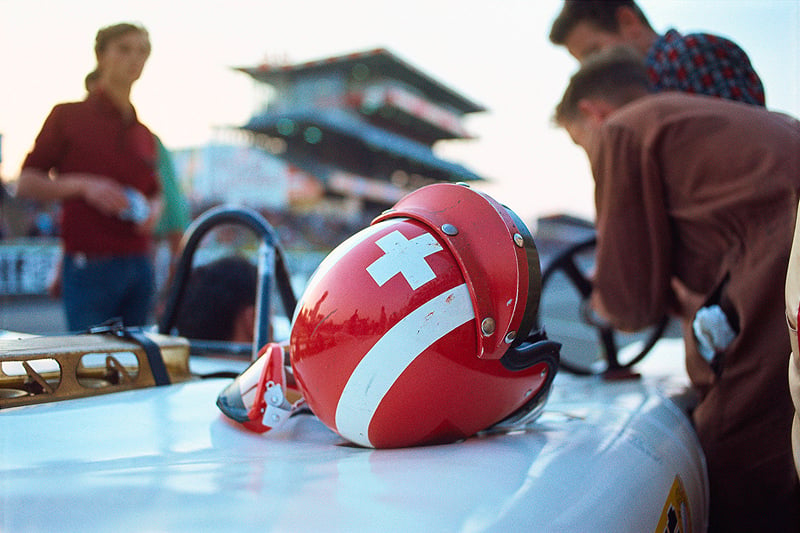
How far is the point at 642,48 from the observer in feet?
7.97

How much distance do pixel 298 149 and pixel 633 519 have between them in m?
30.2

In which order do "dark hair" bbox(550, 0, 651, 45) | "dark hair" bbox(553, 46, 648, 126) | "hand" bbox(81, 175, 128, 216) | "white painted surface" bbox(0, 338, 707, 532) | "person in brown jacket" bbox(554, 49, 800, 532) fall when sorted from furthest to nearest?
1. "dark hair" bbox(550, 0, 651, 45)
2. "hand" bbox(81, 175, 128, 216)
3. "dark hair" bbox(553, 46, 648, 126)
4. "person in brown jacket" bbox(554, 49, 800, 532)
5. "white painted surface" bbox(0, 338, 707, 532)

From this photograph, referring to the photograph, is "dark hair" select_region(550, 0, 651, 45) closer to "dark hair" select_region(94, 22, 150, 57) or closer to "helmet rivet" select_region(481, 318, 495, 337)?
"dark hair" select_region(94, 22, 150, 57)

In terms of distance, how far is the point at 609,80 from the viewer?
1931mm

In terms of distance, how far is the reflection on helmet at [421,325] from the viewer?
0.84 metres

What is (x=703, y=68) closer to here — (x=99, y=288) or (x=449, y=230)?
(x=449, y=230)

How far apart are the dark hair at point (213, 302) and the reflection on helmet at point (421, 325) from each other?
1092 mm

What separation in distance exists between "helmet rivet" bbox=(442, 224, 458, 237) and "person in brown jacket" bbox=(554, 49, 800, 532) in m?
0.84

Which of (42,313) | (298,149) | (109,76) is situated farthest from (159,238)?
(298,149)

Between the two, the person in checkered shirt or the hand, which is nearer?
the person in checkered shirt

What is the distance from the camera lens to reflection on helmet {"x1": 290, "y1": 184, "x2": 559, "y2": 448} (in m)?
0.84

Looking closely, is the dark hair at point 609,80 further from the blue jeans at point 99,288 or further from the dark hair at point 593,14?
the blue jeans at point 99,288

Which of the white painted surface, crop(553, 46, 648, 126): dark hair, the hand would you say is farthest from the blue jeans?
crop(553, 46, 648, 126): dark hair

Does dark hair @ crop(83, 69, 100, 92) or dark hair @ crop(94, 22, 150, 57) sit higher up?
dark hair @ crop(94, 22, 150, 57)
